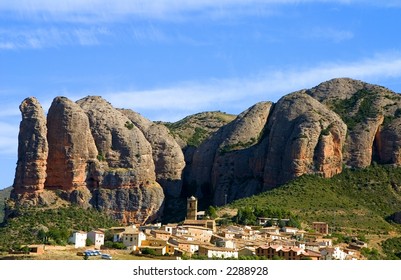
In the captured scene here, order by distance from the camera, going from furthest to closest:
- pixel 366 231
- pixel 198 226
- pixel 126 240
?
pixel 366 231 < pixel 198 226 < pixel 126 240

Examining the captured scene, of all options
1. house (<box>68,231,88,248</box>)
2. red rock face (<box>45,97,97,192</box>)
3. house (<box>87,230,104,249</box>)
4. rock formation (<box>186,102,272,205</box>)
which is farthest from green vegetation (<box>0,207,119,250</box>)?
rock formation (<box>186,102,272,205</box>)

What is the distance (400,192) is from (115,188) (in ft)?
134

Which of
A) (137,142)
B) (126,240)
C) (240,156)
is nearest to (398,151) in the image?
(240,156)

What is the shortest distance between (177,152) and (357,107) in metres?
28.7

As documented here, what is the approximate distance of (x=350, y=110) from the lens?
622 feet

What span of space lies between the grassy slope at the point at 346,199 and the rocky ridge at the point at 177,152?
2860mm

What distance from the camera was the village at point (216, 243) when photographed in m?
125

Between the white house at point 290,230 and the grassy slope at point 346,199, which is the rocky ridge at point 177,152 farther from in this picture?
the white house at point 290,230

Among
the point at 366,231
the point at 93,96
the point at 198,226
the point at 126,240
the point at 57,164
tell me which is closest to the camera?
the point at 126,240

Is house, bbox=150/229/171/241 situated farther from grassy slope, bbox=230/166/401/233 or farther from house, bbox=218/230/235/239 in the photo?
grassy slope, bbox=230/166/401/233

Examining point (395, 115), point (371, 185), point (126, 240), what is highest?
point (395, 115)

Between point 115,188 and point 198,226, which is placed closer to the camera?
point 198,226

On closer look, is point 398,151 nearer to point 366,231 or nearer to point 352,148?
point 352,148

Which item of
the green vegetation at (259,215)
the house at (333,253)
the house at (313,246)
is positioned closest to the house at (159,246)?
the house at (333,253)
